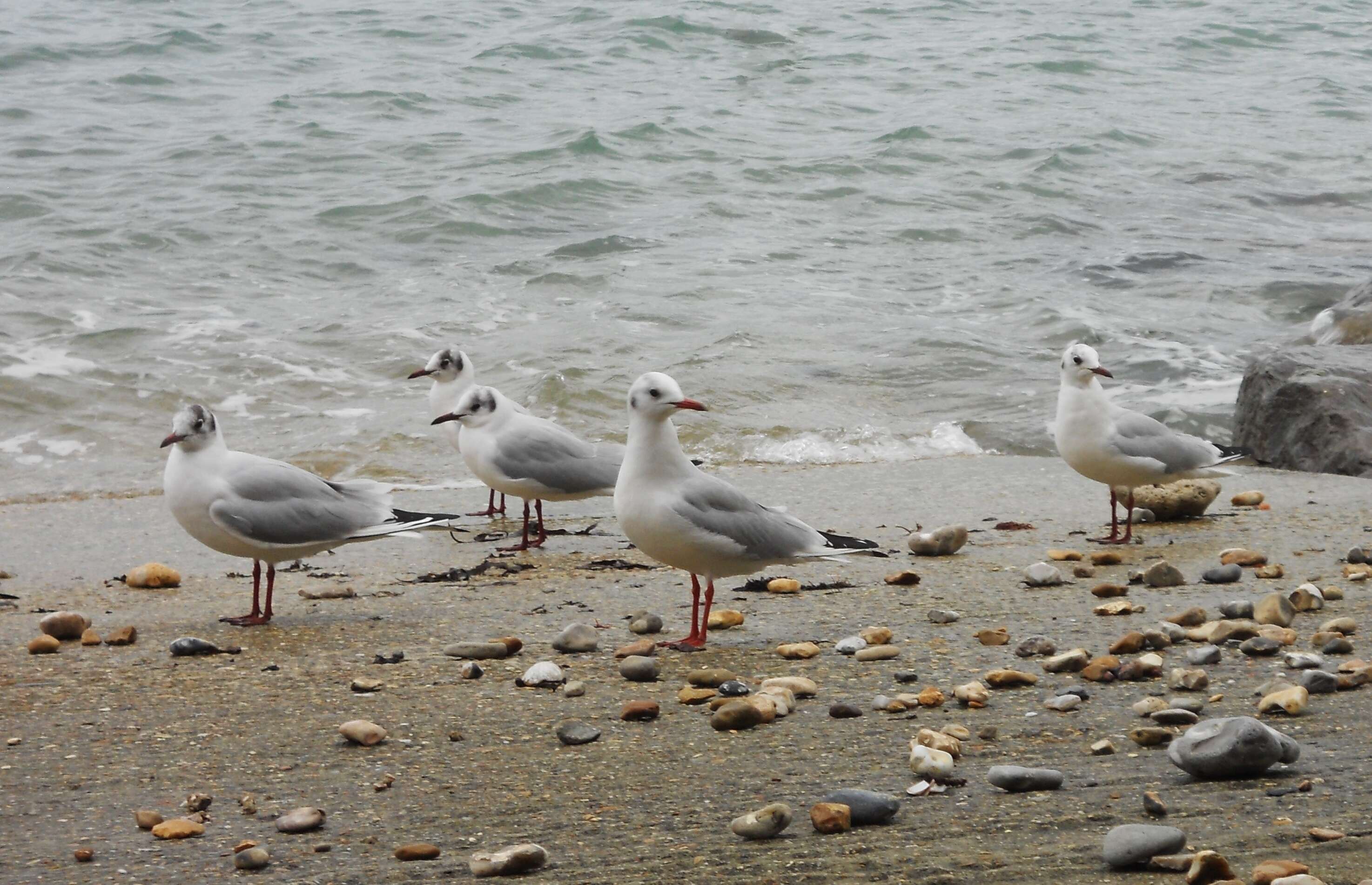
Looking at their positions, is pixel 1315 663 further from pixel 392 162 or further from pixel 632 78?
pixel 632 78

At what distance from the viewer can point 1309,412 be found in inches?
320

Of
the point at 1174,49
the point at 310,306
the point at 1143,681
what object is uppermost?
the point at 1174,49

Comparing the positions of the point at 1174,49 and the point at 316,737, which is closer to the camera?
the point at 316,737

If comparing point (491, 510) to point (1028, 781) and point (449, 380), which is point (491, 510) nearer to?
point (449, 380)

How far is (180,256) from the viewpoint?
13438mm

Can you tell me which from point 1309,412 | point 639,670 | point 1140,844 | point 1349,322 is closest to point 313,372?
point 1309,412

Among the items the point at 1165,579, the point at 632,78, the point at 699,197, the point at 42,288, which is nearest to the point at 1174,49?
the point at 632,78

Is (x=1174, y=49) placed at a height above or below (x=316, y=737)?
above

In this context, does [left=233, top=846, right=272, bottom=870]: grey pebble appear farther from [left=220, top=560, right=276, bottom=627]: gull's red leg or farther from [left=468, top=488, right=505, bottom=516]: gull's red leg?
[left=468, top=488, right=505, bottom=516]: gull's red leg

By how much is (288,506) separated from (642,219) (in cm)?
1028

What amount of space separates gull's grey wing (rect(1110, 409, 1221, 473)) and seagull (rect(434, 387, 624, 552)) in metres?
2.42

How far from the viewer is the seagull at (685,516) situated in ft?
15.9

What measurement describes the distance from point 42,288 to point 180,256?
61.8 inches

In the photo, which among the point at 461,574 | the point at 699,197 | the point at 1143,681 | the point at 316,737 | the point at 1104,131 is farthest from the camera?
the point at 1104,131
